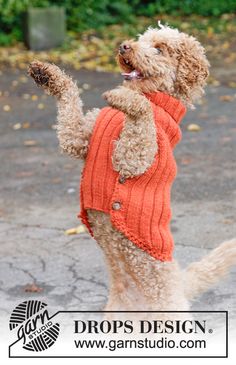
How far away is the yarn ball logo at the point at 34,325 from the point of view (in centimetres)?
413

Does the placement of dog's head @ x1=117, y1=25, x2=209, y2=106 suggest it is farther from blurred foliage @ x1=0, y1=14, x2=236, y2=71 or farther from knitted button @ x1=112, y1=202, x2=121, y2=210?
blurred foliage @ x1=0, y1=14, x2=236, y2=71

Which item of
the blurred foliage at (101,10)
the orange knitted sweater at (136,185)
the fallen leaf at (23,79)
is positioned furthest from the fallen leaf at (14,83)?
the orange knitted sweater at (136,185)

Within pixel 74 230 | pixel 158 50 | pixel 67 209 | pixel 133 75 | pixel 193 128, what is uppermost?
pixel 193 128

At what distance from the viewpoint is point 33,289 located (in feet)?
15.9

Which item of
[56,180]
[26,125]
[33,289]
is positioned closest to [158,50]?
[33,289]

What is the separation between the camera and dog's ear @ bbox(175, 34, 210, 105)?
11.7ft

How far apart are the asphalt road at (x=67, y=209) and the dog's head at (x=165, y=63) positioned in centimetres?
150

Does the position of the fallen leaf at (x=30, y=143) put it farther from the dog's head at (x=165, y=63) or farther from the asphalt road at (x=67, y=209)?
the dog's head at (x=165, y=63)

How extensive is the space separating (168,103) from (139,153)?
31cm

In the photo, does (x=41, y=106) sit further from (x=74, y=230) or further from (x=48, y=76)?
(x=48, y=76)

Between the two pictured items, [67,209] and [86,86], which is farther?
[86,86]

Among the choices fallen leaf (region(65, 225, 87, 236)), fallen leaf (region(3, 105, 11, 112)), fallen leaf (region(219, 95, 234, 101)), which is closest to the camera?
fallen leaf (region(65, 225, 87, 236))

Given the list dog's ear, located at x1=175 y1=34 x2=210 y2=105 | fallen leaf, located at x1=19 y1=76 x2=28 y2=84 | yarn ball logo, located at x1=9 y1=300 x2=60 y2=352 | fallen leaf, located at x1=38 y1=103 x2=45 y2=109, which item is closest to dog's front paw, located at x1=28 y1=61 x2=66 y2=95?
dog's ear, located at x1=175 y1=34 x2=210 y2=105

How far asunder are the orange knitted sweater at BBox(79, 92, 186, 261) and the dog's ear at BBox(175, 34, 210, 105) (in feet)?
0.24
